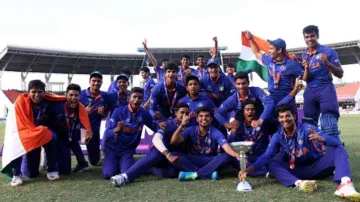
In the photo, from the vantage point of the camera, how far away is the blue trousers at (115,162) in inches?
169

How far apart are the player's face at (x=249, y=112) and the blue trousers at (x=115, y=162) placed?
5.50 ft

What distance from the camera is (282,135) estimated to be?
378 cm

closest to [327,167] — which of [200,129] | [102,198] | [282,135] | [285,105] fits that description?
[282,135]

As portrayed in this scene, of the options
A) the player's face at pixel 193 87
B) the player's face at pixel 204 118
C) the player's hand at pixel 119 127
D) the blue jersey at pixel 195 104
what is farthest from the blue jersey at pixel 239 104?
the player's hand at pixel 119 127

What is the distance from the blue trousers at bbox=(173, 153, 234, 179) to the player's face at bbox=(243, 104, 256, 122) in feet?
1.92

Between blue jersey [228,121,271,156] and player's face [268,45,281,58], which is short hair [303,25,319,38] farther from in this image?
blue jersey [228,121,271,156]

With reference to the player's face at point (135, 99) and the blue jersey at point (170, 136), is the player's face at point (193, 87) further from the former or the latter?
the player's face at point (135, 99)

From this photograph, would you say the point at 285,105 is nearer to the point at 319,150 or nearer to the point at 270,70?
the point at 319,150

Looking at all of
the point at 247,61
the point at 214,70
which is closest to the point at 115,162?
the point at 214,70

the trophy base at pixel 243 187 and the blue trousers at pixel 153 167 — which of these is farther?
the blue trousers at pixel 153 167

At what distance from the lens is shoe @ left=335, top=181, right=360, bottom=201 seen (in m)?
2.90

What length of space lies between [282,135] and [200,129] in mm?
1042

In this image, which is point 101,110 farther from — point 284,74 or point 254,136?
point 284,74

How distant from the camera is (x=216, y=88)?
541 centimetres
